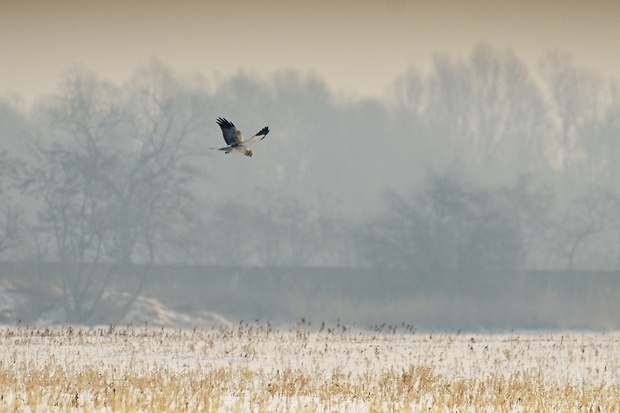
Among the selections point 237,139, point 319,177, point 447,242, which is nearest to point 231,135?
point 237,139

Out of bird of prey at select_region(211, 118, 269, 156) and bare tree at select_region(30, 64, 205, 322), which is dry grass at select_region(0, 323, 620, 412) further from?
bare tree at select_region(30, 64, 205, 322)

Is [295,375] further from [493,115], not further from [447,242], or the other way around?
[493,115]

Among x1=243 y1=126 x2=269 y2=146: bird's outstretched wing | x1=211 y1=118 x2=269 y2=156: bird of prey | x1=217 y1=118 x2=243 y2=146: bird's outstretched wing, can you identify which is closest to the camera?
x1=243 y1=126 x2=269 y2=146: bird's outstretched wing

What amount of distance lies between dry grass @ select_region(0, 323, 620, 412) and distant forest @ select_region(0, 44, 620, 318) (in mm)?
23581

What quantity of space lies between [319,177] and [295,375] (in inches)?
2975

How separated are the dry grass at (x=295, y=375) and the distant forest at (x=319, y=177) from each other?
2358 centimetres

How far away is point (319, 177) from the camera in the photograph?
317 feet

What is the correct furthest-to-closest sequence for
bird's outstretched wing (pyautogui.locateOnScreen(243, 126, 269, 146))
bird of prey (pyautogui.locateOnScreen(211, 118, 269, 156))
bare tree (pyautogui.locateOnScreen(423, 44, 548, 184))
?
bare tree (pyautogui.locateOnScreen(423, 44, 548, 184)), bird of prey (pyautogui.locateOnScreen(211, 118, 269, 156)), bird's outstretched wing (pyautogui.locateOnScreen(243, 126, 269, 146))

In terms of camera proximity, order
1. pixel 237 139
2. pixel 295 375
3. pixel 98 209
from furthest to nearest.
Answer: pixel 98 209 → pixel 237 139 → pixel 295 375

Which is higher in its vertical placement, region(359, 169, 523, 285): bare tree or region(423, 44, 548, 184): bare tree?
region(423, 44, 548, 184): bare tree

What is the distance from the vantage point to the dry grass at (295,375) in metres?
17.3

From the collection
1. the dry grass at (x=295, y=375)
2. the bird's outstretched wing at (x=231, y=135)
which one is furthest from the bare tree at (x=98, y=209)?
the bird's outstretched wing at (x=231, y=135)

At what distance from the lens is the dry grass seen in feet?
56.6

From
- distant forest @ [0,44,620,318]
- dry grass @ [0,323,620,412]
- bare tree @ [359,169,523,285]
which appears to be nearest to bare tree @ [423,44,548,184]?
distant forest @ [0,44,620,318]
